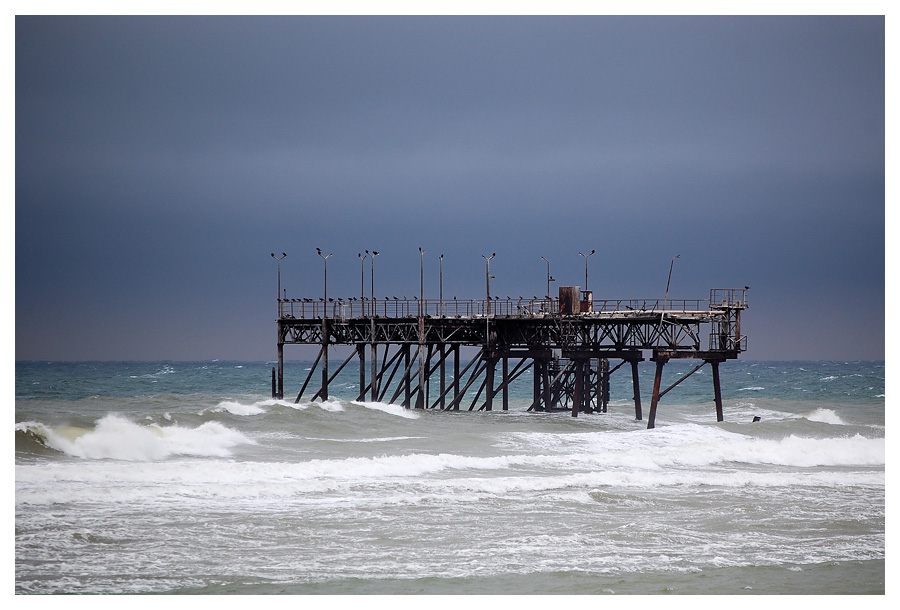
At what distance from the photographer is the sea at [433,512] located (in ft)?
55.0

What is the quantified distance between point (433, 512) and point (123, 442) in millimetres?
13560

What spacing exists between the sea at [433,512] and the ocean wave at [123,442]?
0.31 ft

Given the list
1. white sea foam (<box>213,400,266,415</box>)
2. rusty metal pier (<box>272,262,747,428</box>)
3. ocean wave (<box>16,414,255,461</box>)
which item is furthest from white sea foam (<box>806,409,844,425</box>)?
ocean wave (<box>16,414,255,461</box>)

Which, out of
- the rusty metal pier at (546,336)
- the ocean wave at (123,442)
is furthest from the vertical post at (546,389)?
the ocean wave at (123,442)

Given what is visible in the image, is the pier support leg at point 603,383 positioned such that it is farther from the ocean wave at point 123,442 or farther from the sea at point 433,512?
the ocean wave at point 123,442

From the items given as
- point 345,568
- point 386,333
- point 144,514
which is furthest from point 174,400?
point 345,568

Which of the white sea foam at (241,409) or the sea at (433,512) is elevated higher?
the white sea foam at (241,409)

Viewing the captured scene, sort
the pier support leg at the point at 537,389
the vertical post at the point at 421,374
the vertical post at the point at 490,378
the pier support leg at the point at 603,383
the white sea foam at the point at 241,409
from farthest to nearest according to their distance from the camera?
the pier support leg at the point at 603,383, the pier support leg at the point at 537,389, the vertical post at the point at 490,378, the vertical post at the point at 421,374, the white sea foam at the point at 241,409

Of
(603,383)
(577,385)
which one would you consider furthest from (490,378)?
(603,383)

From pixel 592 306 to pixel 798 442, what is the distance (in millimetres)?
15434

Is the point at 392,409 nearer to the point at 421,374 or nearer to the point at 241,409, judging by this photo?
the point at 421,374

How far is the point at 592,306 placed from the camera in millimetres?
50906

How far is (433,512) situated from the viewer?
72.0 ft

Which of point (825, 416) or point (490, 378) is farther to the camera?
point (825, 416)
